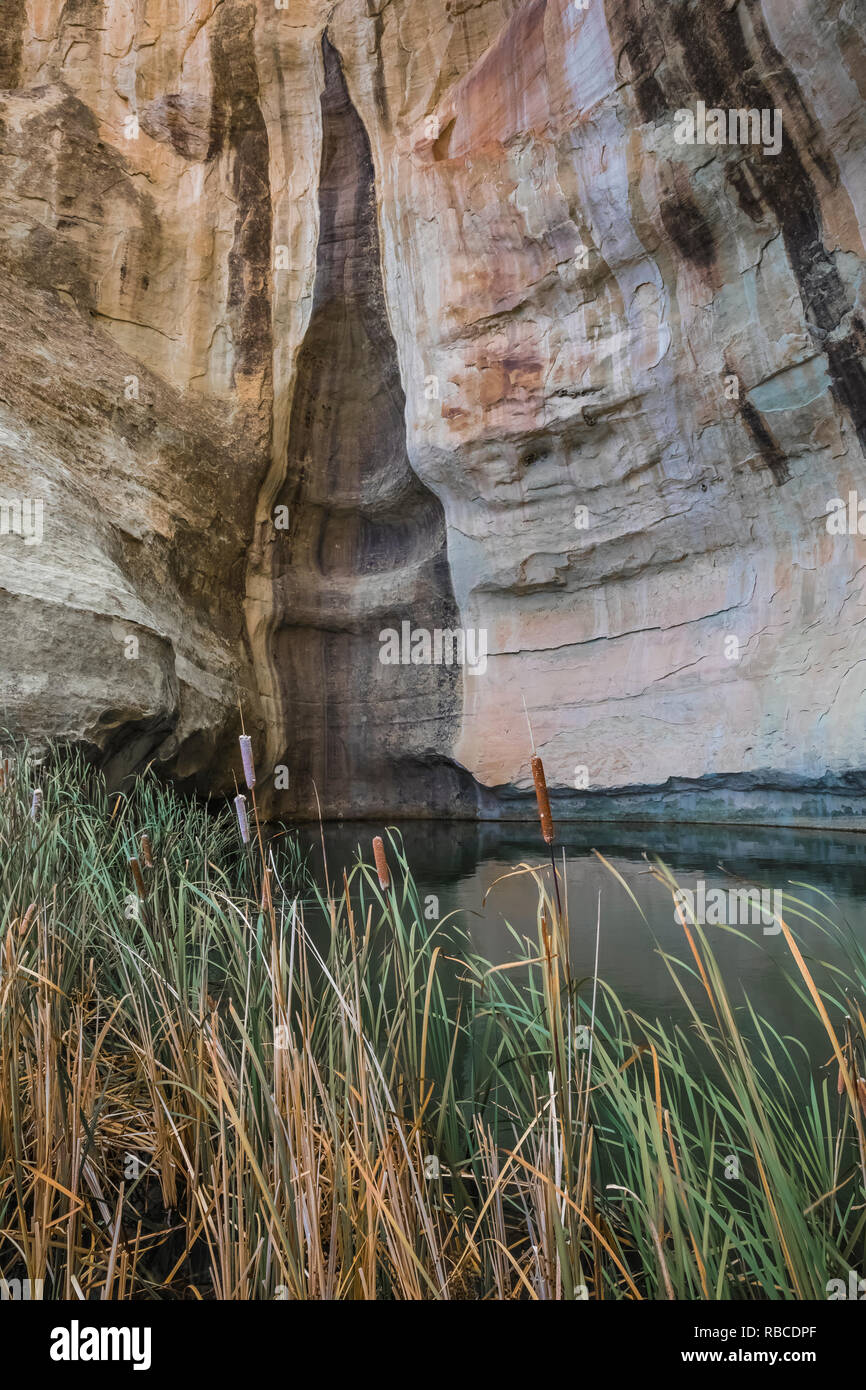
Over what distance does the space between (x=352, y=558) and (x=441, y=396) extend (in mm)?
2622

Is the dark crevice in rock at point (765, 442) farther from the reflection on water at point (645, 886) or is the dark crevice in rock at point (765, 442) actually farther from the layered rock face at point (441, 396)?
the reflection on water at point (645, 886)

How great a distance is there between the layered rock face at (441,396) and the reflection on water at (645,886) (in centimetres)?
114

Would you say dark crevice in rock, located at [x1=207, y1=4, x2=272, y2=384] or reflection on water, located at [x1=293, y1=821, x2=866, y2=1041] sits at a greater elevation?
dark crevice in rock, located at [x1=207, y1=4, x2=272, y2=384]

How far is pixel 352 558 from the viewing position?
1178 centimetres

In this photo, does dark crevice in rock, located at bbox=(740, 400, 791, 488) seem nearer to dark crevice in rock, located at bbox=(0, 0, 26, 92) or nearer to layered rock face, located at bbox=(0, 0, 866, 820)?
layered rock face, located at bbox=(0, 0, 866, 820)

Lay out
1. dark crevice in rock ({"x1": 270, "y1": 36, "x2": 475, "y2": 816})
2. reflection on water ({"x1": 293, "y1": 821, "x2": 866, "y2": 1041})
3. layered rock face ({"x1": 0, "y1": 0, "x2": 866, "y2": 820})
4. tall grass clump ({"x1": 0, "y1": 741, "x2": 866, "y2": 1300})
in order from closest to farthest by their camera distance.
A: tall grass clump ({"x1": 0, "y1": 741, "x2": 866, "y2": 1300}) → reflection on water ({"x1": 293, "y1": 821, "x2": 866, "y2": 1041}) → layered rock face ({"x1": 0, "y1": 0, "x2": 866, "y2": 820}) → dark crevice in rock ({"x1": 270, "y1": 36, "x2": 475, "y2": 816})

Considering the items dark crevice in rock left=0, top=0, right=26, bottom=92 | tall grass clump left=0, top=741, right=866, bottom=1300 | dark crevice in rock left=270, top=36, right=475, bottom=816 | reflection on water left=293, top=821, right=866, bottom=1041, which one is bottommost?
reflection on water left=293, top=821, right=866, bottom=1041

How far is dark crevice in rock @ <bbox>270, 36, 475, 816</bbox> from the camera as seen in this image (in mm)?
10844

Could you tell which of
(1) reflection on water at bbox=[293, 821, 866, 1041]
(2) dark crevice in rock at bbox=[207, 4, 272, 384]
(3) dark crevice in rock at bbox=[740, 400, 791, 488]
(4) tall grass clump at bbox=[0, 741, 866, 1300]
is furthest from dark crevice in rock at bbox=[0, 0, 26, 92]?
(4) tall grass clump at bbox=[0, 741, 866, 1300]

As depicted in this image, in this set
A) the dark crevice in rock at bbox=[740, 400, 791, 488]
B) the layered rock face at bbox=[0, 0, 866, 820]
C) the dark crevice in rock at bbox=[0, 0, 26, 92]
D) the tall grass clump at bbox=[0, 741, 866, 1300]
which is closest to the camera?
the tall grass clump at bbox=[0, 741, 866, 1300]

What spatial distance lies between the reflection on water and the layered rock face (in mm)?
1142
